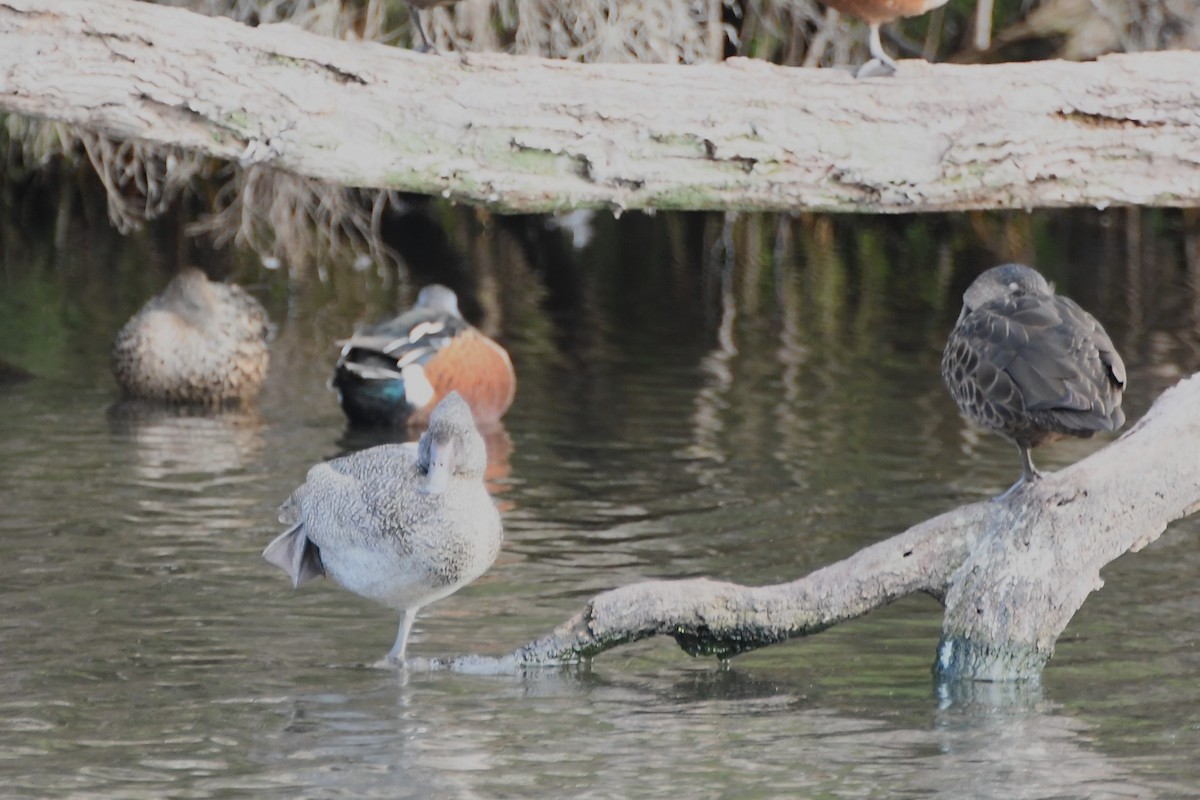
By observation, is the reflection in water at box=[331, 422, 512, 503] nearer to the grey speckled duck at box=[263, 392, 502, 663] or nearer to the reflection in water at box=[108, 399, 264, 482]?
the reflection in water at box=[108, 399, 264, 482]

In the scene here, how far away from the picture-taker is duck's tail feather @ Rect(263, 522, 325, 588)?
5332 mm

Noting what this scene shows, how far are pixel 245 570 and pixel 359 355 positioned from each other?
2757 millimetres

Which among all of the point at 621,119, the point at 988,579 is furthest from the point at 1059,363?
the point at 621,119

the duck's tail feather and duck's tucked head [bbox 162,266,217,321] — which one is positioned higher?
duck's tucked head [bbox 162,266,217,321]

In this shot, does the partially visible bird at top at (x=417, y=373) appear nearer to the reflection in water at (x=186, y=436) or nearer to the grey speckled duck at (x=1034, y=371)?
the reflection in water at (x=186, y=436)

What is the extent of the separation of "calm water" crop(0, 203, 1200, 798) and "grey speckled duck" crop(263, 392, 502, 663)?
0.25 metres

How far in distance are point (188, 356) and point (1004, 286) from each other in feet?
16.5

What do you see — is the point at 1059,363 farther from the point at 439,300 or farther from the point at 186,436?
the point at 439,300

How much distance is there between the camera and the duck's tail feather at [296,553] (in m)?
5.33

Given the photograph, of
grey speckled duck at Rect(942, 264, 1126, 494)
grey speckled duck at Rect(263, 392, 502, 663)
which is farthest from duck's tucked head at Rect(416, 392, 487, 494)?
grey speckled duck at Rect(942, 264, 1126, 494)

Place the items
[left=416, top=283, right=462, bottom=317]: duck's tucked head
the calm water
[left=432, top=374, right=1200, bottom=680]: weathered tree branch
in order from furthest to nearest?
[left=416, top=283, right=462, bottom=317]: duck's tucked head
[left=432, top=374, right=1200, bottom=680]: weathered tree branch
the calm water

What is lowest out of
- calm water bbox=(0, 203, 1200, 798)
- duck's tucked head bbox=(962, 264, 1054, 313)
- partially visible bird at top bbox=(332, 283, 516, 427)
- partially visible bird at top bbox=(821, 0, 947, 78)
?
calm water bbox=(0, 203, 1200, 798)

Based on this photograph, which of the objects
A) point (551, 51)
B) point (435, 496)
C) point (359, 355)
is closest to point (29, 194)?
point (551, 51)

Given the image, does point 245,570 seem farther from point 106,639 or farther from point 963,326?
point 963,326
